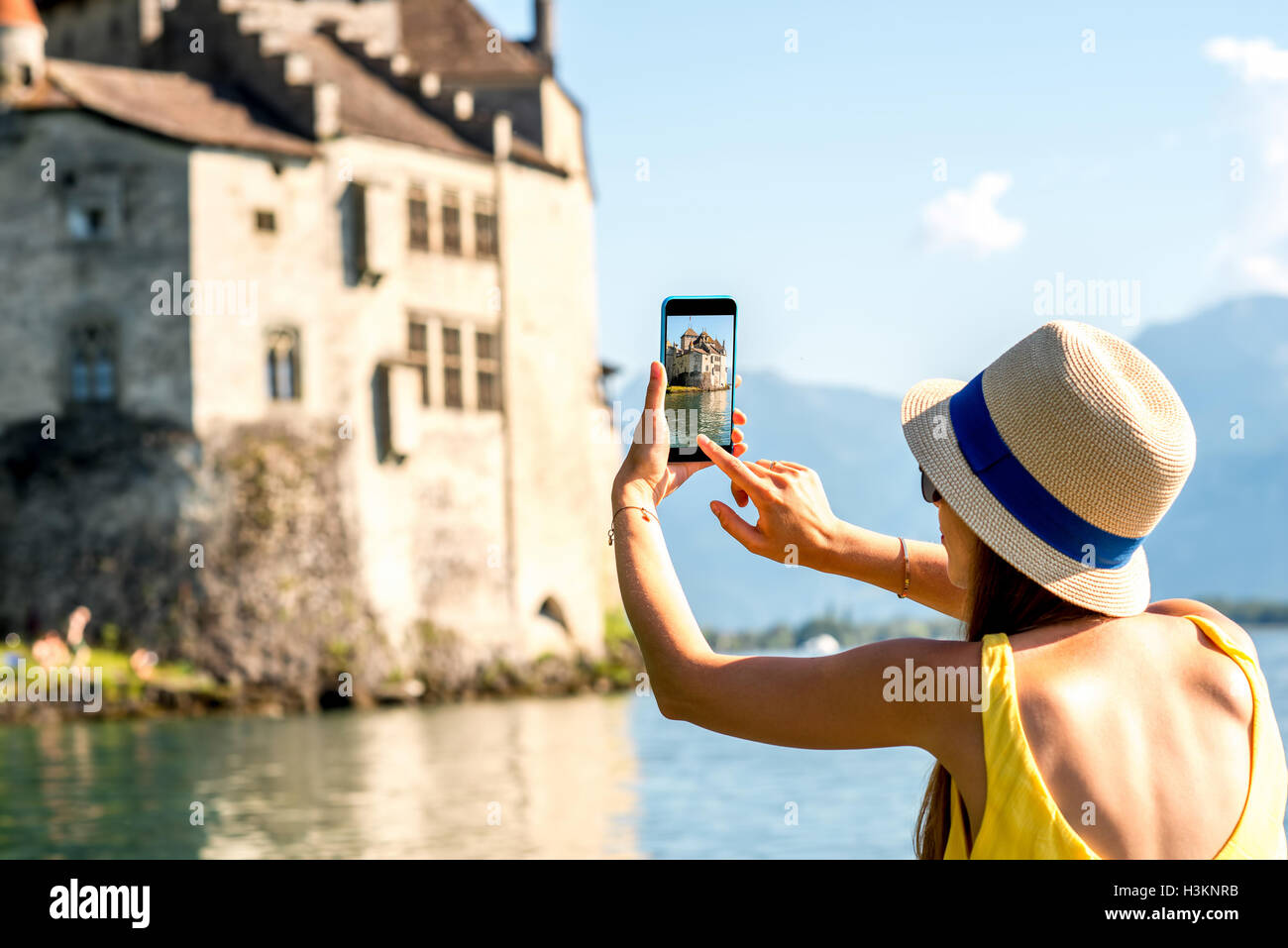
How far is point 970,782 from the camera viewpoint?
7.20ft

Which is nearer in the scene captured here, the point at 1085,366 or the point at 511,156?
the point at 1085,366

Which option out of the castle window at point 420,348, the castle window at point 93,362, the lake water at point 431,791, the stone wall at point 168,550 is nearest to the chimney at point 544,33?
the castle window at point 420,348

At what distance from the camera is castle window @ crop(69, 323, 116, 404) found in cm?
3869

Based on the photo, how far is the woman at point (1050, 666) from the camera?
7.00ft

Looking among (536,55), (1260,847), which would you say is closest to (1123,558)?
(1260,847)

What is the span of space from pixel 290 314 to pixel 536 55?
16343mm

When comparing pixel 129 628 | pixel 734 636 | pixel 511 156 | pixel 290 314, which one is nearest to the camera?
pixel 129 628

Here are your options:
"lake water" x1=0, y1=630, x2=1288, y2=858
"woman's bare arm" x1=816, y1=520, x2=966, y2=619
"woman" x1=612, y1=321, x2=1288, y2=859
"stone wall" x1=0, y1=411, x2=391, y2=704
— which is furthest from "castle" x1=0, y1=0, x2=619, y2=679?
"woman" x1=612, y1=321, x2=1288, y2=859

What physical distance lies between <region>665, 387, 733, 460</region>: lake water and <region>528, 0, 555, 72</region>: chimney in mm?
51566

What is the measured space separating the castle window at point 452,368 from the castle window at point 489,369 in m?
0.64

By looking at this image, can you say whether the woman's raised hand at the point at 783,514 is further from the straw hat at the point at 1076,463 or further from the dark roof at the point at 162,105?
the dark roof at the point at 162,105
